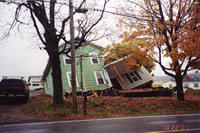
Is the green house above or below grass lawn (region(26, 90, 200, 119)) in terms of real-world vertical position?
above

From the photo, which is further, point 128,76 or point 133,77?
point 128,76

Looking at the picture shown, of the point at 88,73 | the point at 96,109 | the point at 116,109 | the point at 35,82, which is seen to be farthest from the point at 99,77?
the point at 35,82

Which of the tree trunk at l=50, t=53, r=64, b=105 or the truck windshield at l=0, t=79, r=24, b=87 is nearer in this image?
the tree trunk at l=50, t=53, r=64, b=105

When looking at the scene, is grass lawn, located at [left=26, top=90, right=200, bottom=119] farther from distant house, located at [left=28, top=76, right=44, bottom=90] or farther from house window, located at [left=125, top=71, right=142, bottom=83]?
distant house, located at [left=28, top=76, right=44, bottom=90]

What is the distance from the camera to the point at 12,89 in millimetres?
13109

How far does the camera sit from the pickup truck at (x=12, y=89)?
42.4 ft

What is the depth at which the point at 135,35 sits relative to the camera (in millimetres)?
15469

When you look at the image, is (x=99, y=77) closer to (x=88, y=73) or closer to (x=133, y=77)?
(x=88, y=73)

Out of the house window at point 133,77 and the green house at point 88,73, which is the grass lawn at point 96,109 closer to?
the green house at point 88,73

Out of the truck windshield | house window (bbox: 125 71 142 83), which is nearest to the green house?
house window (bbox: 125 71 142 83)

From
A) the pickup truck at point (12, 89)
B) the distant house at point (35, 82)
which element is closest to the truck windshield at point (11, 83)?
the pickup truck at point (12, 89)

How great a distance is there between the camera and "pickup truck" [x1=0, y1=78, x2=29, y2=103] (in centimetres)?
1294

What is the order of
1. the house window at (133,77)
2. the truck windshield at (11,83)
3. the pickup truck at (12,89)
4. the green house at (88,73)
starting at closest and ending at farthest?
the pickup truck at (12,89) → the truck windshield at (11,83) → the green house at (88,73) → the house window at (133,77)

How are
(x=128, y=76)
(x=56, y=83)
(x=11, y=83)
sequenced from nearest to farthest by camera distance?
(x=56, y=83)
(x=11, y=83)
(x=128, y=76)
